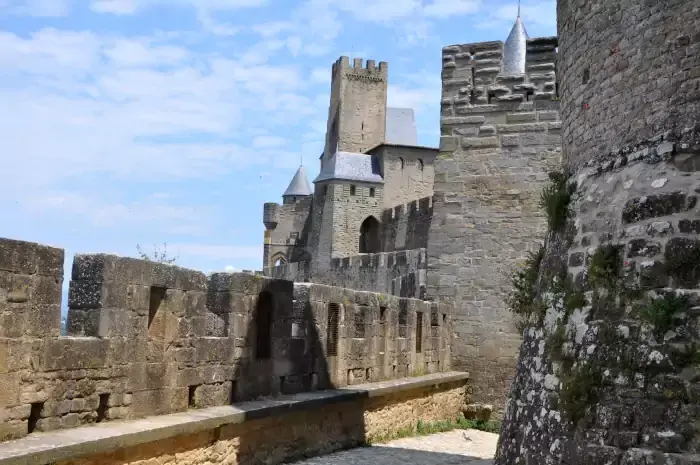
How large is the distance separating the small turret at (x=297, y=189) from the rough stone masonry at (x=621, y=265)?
53506 millimetres

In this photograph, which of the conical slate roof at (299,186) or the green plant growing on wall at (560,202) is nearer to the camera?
the green plant growing on wall at (560,202)

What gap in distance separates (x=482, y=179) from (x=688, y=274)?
27.1ft

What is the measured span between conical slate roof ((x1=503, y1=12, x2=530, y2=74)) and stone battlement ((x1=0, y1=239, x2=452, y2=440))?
545 cm

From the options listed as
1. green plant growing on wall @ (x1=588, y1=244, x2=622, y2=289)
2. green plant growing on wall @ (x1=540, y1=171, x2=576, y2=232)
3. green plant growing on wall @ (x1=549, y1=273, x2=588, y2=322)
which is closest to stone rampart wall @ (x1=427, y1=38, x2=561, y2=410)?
green plant growing on wall @ (x1=540, y1=171, x2=576, y2=232)

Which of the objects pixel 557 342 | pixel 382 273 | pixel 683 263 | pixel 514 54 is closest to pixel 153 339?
pixel 557 342

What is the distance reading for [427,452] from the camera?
→ 379 inches

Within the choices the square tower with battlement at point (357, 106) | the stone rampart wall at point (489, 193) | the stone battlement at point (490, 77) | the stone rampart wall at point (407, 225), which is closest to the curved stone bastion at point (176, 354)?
the stone rampart wall at point (489, 193)

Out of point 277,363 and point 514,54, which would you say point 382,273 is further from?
point 277,363

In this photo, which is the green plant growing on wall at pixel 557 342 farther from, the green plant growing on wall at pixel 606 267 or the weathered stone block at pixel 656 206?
the weathered stone block at pixel 656 206

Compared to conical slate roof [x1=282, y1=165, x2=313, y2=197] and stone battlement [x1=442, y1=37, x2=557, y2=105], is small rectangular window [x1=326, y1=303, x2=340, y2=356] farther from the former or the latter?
conical slate roof [x1=282, y1=165, x2=313, y2=197]

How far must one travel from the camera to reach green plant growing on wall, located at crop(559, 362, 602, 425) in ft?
16.0

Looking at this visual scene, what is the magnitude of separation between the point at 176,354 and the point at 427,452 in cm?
381

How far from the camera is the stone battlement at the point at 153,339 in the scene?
208 inches

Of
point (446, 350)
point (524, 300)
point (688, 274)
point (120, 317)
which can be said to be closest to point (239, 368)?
point (120, 317)
